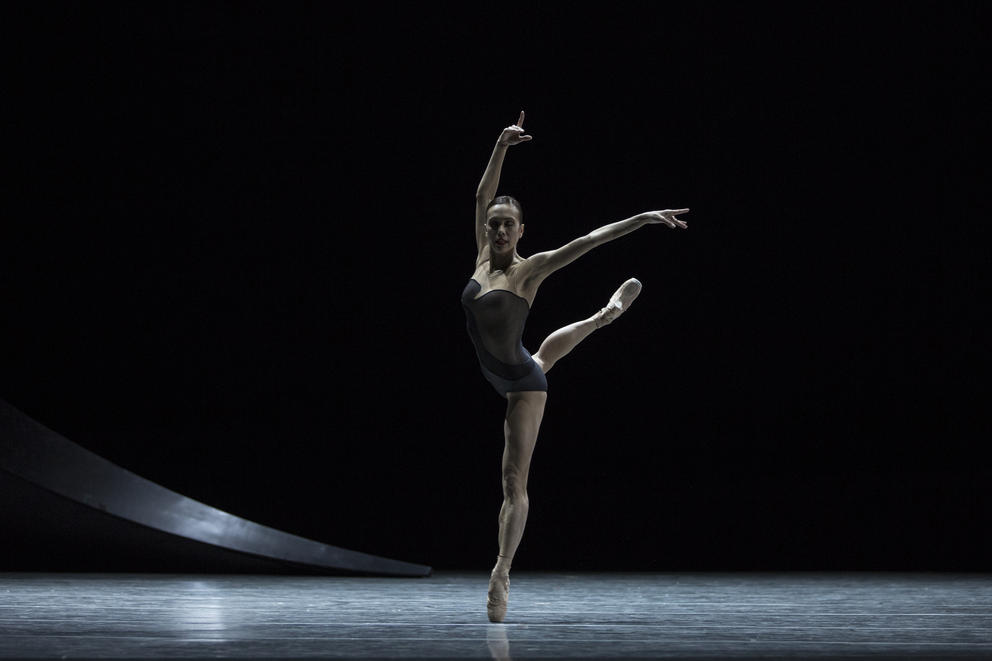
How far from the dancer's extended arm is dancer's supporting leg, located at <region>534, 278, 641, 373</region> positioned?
1.34 feet

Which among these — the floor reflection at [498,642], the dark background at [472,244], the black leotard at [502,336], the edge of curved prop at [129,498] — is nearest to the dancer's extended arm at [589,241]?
the black leotard at [502,336]

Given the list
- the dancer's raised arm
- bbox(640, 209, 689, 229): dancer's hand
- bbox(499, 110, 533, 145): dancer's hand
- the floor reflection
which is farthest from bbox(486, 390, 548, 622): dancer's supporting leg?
bbox(499, 110, 533, 145): dancer's hand

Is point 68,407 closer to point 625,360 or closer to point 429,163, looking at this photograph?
point 429,163

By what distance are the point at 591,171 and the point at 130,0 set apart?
8.58ft

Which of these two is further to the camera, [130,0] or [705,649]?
[130,0]

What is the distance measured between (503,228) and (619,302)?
1.94ft

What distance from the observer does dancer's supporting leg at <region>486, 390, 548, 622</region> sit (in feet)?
11.2

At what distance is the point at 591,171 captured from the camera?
6242 millimetres

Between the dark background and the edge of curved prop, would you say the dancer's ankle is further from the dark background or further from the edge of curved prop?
the dark background

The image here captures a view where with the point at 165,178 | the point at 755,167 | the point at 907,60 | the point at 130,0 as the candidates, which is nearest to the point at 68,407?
the point at 165,178

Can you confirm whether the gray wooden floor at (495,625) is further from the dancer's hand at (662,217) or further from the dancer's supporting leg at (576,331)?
the dancer's hand at (662,217)

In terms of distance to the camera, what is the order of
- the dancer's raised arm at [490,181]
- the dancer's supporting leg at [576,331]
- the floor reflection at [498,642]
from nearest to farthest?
the floor reflection at [498,642]
the dancer's raised arm at [490,181]
the dancer's supporting leg at [576,331]

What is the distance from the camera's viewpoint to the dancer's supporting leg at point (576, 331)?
3.79 meters

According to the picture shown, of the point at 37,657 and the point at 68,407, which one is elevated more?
the point at 68,407
